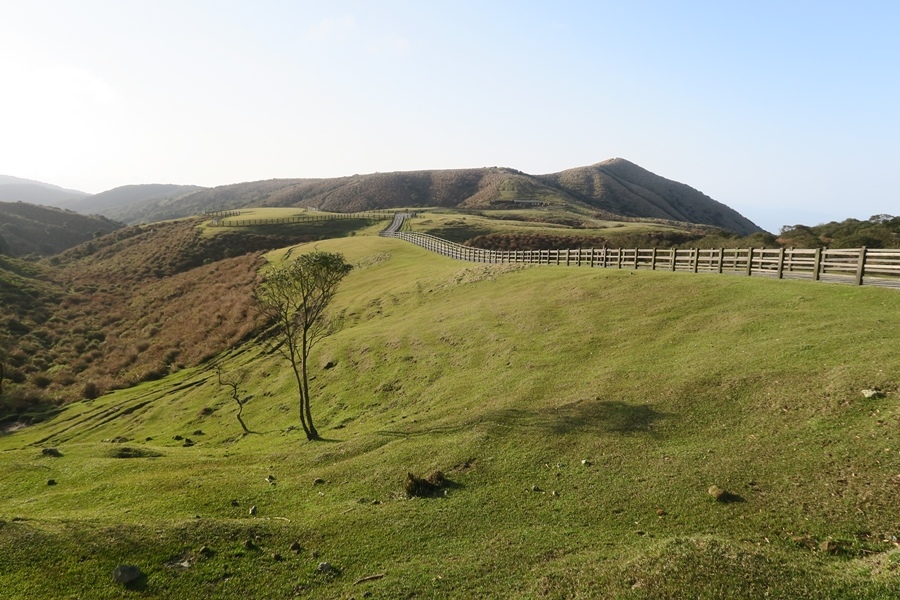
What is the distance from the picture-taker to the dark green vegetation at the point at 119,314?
39344 millimetres

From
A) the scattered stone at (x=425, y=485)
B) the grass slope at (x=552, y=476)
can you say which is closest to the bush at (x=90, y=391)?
the grass slope at (x=552, y=476)

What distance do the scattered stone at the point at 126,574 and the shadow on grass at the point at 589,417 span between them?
9708 mm

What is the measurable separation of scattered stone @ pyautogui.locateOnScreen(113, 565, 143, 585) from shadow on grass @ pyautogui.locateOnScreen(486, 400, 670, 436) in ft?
31.8

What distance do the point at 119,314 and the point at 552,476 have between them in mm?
61876

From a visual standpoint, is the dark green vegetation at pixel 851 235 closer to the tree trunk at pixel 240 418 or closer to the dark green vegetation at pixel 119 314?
the tree trunk at pixel 240 418

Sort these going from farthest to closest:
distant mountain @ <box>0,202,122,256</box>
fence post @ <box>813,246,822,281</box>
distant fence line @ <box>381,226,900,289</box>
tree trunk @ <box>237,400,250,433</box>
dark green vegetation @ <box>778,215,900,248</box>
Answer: distant mountain @ <box>0,202,122,256</box>
dark green vegetation @ <box>778,215,900,248</box>
tree trunk @ <box>237,400,250,433</box>
fence post @ <box>813,246,822,281</box>
distant fence line @ <box>381,226,900,289</box>

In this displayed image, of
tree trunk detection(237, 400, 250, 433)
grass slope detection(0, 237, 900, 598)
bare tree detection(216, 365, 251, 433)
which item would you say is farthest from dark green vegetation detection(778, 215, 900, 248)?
bare tree detection(216, 365, 251, 433)

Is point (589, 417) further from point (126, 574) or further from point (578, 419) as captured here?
point (126, 574)

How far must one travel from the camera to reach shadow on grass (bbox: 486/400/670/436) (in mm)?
13633

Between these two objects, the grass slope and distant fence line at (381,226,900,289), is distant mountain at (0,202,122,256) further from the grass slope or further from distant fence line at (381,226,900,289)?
the grass slope

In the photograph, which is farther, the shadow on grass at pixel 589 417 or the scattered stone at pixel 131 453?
the scattered stone at pixel 131 453

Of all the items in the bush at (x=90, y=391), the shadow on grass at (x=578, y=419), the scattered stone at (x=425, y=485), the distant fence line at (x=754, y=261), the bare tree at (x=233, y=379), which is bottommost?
the bush at (x=90, y=391)

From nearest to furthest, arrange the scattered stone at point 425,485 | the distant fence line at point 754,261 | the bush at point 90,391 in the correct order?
1. the scattered stone at point 425,485
2. the distant fence line at point 754,261
3. the bush at point 90,391

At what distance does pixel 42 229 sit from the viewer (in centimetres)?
15288
